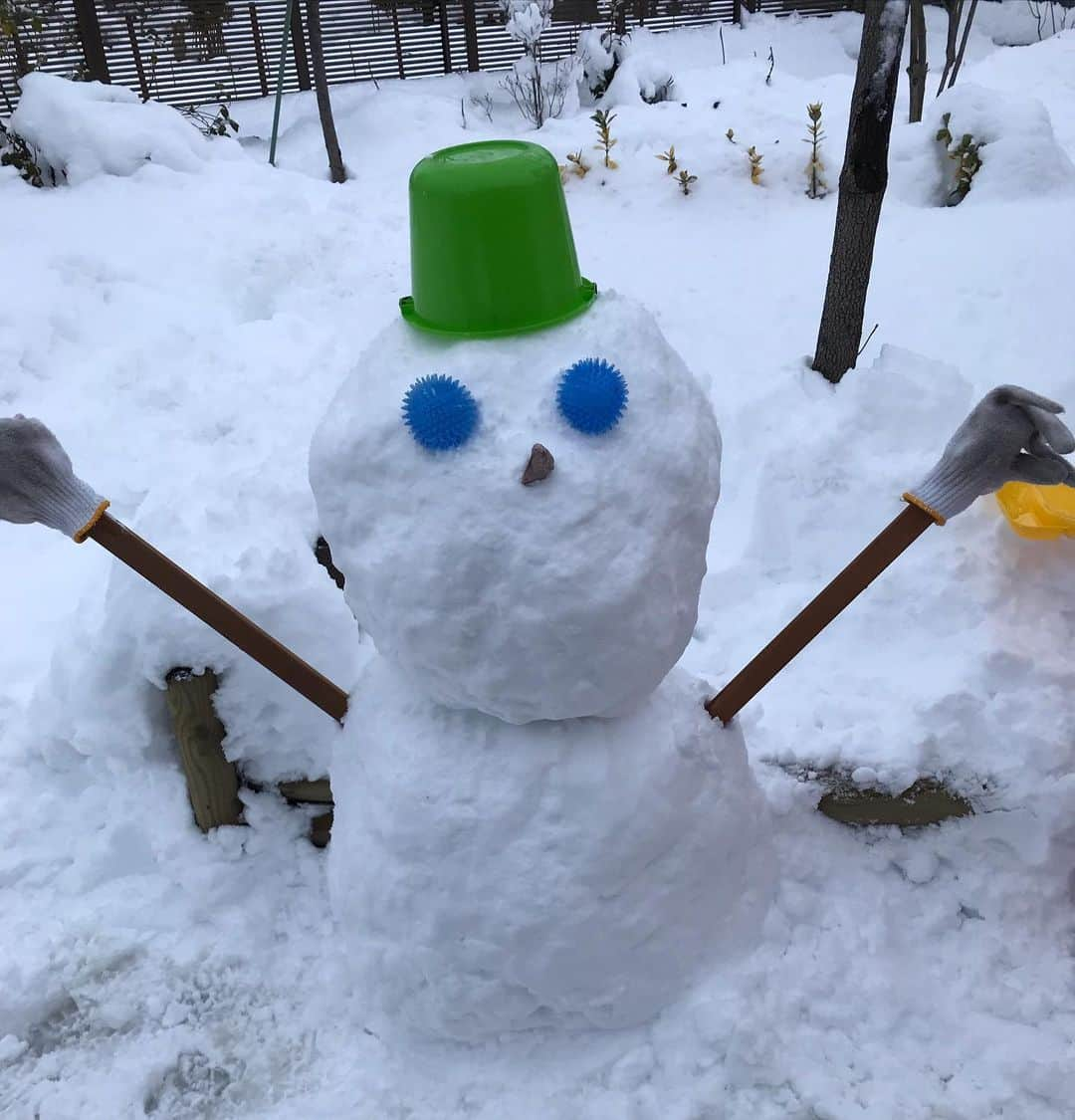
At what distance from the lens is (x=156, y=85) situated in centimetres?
882

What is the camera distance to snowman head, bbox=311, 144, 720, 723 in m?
1.38

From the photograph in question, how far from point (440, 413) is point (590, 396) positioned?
0.21 m

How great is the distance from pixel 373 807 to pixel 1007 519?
1.77 metres

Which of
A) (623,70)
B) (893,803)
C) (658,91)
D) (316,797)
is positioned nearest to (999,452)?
(893,803)

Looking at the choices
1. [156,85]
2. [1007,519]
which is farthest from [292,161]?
[1007,519]

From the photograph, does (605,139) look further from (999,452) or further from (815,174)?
(999,452)

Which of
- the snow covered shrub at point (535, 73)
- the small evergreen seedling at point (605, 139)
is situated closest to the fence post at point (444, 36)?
the snow covered shrub at point (535, 73)

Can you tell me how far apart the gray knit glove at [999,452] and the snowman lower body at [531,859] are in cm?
60

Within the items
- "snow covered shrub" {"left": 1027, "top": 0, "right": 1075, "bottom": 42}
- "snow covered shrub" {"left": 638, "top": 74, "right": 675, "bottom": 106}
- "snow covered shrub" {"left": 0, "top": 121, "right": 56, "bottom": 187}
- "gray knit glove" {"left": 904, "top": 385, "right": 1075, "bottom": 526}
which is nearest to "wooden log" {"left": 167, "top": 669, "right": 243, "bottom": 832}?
"gray knit glove" {"left": 904, "top": 385, "right": 1075, "bottom": 526}

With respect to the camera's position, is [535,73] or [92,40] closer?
[92,40]

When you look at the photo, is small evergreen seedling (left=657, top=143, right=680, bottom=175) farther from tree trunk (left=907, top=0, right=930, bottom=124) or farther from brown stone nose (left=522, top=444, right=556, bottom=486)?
brown stone nose (left=522, top=444, right=556, bottom=486)

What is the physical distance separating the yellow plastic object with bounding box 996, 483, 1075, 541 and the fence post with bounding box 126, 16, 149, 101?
8613 mm

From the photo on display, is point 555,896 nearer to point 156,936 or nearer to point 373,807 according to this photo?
point 373,807

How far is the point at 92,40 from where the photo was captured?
326 inches
